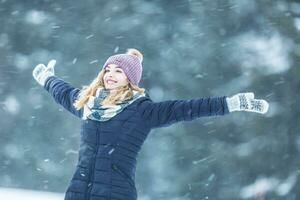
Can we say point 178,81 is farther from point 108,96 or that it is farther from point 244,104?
point 244,104

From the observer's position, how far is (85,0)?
5688 mm

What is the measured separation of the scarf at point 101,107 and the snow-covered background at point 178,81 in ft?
10.6

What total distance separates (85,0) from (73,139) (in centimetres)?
157

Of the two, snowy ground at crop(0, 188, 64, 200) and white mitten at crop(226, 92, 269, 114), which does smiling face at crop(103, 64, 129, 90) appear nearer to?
white mitten at crop(226, 92, 269, 114)

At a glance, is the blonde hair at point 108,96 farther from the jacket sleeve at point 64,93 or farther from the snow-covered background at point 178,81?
the snow-covered background at point 178,81

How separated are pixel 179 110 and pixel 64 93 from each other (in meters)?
0.61

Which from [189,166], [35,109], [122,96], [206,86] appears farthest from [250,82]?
[122,96]

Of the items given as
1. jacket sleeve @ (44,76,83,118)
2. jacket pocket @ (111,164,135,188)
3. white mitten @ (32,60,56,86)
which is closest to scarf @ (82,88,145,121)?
jacket sleeve @ (44,76,83,118)

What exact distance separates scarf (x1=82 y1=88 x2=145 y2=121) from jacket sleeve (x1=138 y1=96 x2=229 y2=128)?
0.21 ft

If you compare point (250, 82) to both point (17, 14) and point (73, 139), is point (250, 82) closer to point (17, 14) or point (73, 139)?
point (73, 139)

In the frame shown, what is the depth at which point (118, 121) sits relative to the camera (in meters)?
2.10

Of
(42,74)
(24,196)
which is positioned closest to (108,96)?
(42,74)

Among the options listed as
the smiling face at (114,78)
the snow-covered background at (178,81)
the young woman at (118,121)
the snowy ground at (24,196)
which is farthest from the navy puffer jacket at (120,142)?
the snow-covered background at (178,81)

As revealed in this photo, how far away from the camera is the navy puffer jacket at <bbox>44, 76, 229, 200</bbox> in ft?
6.55
